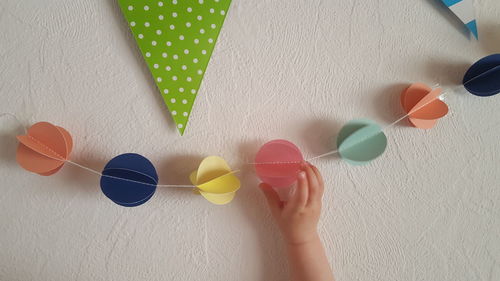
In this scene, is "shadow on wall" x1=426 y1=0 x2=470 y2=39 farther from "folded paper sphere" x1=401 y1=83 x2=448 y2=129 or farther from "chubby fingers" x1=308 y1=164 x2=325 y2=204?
"chubby fingers" x1=308 y1=164 x2=325 y2=204

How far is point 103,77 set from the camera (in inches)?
24.9

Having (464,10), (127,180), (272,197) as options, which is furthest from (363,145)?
(127,180)

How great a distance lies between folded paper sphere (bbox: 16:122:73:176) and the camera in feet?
1.98

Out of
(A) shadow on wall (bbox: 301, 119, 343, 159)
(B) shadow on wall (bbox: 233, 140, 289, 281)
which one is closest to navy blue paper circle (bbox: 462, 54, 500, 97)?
(A) shadow on wall (bbox: 301, 119, 343, 159)

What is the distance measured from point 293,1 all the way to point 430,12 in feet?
0.82

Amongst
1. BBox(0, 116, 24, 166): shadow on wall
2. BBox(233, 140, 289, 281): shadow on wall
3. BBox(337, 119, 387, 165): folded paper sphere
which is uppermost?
BBox(0, 116, 24, 166): shadow on wall

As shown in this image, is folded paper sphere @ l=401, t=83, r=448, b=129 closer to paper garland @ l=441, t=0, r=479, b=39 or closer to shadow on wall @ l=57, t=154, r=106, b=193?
paper garland @ l=441, t=0, r=479, b=39

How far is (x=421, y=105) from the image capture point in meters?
0.65

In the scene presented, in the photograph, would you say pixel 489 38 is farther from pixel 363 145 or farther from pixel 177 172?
pixel 177 172

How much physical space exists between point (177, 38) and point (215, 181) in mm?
243

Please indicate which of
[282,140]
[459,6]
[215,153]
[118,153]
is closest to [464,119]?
[459,6]

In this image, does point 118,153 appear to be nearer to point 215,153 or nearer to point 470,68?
point 215,153

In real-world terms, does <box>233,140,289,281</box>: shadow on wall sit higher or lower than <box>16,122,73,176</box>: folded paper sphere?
lower

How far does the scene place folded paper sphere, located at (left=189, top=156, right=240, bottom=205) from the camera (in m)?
0.61
